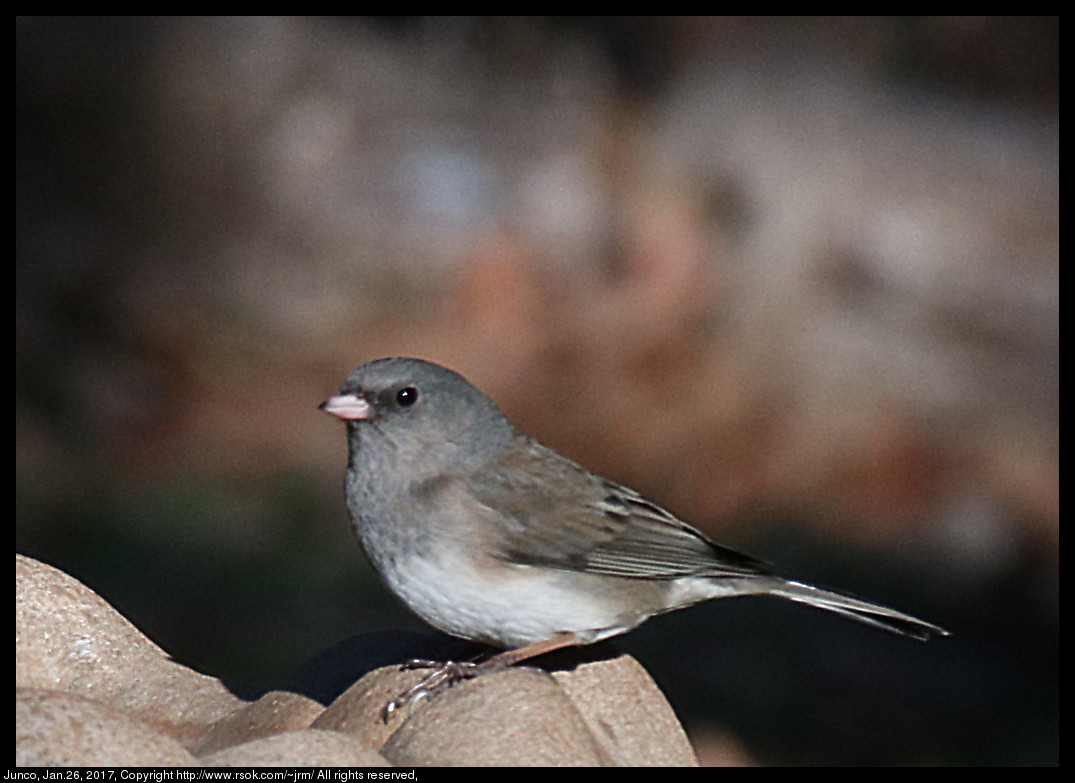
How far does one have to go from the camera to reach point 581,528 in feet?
7.48

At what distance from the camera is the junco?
6.91 ft

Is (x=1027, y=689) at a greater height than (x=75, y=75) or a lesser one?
lesser

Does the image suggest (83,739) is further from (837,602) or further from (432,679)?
(837,602)

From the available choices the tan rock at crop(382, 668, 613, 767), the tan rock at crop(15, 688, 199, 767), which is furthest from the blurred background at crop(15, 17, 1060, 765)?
the tan rock at crop(15, 688, 199, 767)

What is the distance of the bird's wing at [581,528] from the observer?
2205 mm

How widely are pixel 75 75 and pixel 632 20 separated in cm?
268

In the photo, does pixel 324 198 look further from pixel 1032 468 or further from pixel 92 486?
pixel 1032 468

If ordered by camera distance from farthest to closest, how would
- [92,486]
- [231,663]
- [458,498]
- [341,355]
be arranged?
[341,355]
[92,486]
[231,663]
[458,498]

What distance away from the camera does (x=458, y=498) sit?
2188 millimetres

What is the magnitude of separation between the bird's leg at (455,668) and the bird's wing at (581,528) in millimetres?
141

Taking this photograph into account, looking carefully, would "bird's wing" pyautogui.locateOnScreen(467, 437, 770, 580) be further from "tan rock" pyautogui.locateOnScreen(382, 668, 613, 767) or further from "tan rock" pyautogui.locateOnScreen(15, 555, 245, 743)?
"tan rock" pyautogui.locateOnScreen(15, 555, 245, 743)

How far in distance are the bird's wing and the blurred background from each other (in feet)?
10.7

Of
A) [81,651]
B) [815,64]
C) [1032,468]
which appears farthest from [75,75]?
[1032,468]
